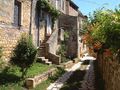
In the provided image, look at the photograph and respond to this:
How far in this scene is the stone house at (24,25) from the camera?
18.8m

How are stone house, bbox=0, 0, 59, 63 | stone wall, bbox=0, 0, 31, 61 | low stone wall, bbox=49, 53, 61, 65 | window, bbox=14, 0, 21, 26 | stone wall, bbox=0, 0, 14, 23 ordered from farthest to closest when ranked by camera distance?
low stone wall, bbox=49, 53, 61, 65 < window, bbox=14, 0, 21, 26 < stone house, bbox=0, 0, 59, 63 < stone wall, bbox=0, 0, 31, 61 < stone wall, bbox=0, 0, 14, 23

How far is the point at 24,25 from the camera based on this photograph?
883 inches

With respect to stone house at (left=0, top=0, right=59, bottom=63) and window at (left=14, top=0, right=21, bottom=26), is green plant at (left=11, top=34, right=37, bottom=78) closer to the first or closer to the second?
stone house at (left=0, top=0, right=59, bottom=63)

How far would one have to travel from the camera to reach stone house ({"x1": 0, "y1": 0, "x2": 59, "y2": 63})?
61.8 ft

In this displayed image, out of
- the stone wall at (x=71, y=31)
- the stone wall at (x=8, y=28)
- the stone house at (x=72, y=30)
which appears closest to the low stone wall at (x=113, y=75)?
the stone wall at (x=8, y=28)

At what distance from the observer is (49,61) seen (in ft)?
87.4

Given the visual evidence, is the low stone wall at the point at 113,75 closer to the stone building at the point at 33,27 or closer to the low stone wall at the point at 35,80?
the low stone wall at the point at 35,80

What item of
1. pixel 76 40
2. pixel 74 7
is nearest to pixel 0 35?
pixel 76 40

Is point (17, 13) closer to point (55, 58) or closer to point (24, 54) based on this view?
point (24, 54)

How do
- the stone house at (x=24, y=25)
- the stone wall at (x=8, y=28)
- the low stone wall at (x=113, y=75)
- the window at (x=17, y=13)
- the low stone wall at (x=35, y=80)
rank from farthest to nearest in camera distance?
1. the window at (x=17, y=13)
2. the stone house at (x=24, y=25)
3. the stone wall at (x=8, y=28)
4. the low stone wall at (x=35, y=80)
5. the low stone wall at (x=113, y=75)

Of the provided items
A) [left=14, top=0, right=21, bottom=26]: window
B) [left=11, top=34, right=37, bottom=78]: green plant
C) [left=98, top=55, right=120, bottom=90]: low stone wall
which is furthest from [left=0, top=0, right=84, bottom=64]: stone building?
[left=98, top=55, right=120, bottom=90]: low stone wall

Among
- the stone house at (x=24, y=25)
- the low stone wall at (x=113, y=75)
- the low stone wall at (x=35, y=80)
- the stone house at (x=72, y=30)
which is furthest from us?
the stone house at (x=72, y=30)

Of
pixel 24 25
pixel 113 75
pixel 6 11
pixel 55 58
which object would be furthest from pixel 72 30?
pixel 113 75

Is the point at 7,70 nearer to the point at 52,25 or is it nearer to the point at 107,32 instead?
the point at 107,32
